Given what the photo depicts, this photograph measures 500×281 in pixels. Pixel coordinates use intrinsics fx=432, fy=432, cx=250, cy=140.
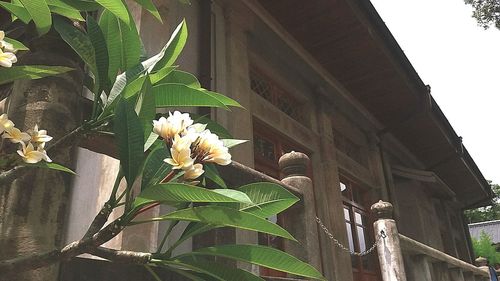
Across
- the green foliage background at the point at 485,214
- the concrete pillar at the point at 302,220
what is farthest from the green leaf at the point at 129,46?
the green foliage background at the point at 485,214

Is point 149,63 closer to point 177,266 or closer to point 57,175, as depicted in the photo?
point 57,175

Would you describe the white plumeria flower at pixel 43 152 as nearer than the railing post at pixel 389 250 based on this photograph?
Yes

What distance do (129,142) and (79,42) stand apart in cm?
41

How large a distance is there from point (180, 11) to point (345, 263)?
4.00 metres

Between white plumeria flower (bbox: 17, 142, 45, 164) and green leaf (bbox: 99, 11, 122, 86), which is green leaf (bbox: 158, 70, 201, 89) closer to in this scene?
green leaf (bbox: 99, 11, 122, 86)

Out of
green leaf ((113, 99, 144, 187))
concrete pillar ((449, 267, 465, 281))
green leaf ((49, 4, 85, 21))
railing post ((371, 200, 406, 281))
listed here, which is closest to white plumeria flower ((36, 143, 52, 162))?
green leaf ((113, 99, 144, 187))

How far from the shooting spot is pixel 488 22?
871 cm

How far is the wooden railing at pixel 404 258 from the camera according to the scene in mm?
3674

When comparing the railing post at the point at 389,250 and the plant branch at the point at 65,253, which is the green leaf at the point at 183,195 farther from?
the railing post at the point at 389,250

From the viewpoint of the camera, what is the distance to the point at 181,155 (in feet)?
3.12

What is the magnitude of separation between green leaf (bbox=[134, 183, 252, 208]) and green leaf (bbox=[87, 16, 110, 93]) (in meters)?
0.40

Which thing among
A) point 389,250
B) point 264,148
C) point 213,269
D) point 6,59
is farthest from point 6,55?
point 264,148

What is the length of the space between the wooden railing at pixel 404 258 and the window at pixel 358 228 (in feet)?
7.19

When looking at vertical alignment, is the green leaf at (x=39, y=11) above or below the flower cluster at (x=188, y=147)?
above
